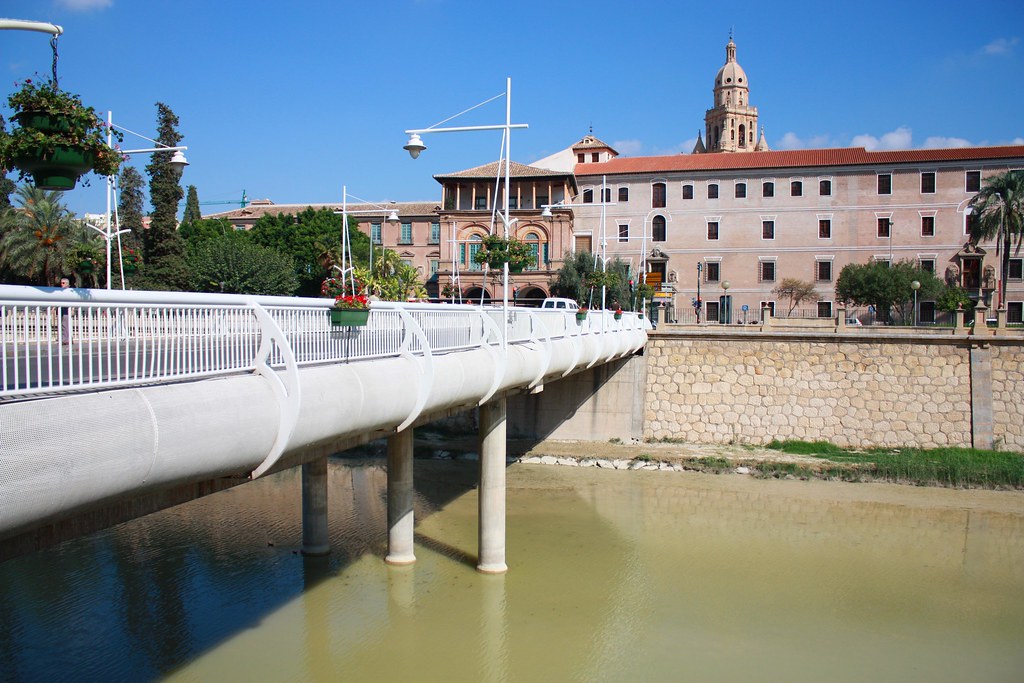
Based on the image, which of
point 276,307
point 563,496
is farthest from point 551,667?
point 563,496

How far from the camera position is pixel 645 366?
33094mm

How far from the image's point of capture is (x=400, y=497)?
1541 cm

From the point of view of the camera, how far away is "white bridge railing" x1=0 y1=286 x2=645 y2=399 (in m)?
5.52

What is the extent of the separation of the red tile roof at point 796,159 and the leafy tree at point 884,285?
7124 mm

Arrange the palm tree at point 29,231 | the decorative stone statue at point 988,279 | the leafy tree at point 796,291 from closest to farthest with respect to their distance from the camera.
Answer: the palm tree at point 29,231, the decorative stone statue at point 988,279, the leafy tree at point 796,291

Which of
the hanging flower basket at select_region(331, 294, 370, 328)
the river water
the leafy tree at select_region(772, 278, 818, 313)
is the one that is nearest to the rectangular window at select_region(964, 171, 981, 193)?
the leafy tree at select_region(772, 278, 818, 313)

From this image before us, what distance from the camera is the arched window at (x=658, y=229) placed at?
5650 centimetres

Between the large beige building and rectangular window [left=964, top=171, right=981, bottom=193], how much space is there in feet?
0.20

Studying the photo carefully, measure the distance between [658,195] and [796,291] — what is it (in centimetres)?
1089

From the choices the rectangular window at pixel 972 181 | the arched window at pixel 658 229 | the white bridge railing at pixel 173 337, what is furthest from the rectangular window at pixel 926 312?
the white bridge railing at pixel 173 337

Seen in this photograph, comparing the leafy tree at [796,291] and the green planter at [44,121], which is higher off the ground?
the leafy tree at [796,291]

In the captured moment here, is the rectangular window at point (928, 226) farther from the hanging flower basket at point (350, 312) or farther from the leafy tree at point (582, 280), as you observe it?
the hanging flower basket at point (350, 312)

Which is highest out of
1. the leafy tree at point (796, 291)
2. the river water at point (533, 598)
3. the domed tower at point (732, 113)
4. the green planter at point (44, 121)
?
the domed tower at point (732, 113)

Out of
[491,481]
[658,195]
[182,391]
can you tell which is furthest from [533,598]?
[658,195]
